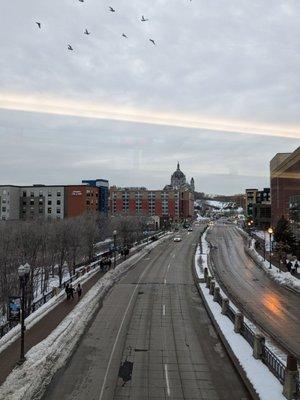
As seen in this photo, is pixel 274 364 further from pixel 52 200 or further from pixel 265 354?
pixel 52 200

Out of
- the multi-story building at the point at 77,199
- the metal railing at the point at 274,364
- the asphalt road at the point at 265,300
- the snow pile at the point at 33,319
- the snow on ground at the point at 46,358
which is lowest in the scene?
the asphalt road at the point at 265,300

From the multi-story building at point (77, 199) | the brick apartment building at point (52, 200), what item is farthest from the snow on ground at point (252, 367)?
the brick apartment building at point (52, 200)

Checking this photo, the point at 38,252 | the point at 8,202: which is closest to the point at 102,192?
the point at 8,202

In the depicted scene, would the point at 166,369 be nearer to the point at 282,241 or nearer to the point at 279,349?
the point at 279,349

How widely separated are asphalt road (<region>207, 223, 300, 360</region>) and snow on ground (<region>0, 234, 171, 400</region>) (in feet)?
29.3

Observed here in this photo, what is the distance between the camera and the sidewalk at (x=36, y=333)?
16.2 meters

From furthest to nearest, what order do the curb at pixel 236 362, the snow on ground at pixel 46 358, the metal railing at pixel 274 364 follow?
the metal railing at pixel 274 364, the snow on ground at pixel 46 358, the curb at pixel 236 362

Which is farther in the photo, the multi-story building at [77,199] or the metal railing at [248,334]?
the multi-story building at [77,199]

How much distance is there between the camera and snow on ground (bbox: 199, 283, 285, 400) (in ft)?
42.3

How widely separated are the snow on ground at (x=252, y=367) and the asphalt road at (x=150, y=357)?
443 millimetres

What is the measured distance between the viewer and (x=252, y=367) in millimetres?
15273

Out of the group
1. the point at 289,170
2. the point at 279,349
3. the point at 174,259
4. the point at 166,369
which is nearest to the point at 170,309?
the point at 279,349

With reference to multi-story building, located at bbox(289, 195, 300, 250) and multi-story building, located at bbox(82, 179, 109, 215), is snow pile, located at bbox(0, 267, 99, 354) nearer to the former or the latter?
multi-story building, located at bbox(289, 195, 300, 250)

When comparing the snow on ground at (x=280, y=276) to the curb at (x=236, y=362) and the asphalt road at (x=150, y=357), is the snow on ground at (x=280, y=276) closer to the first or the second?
the asphalt road at (x=150, y=357)
